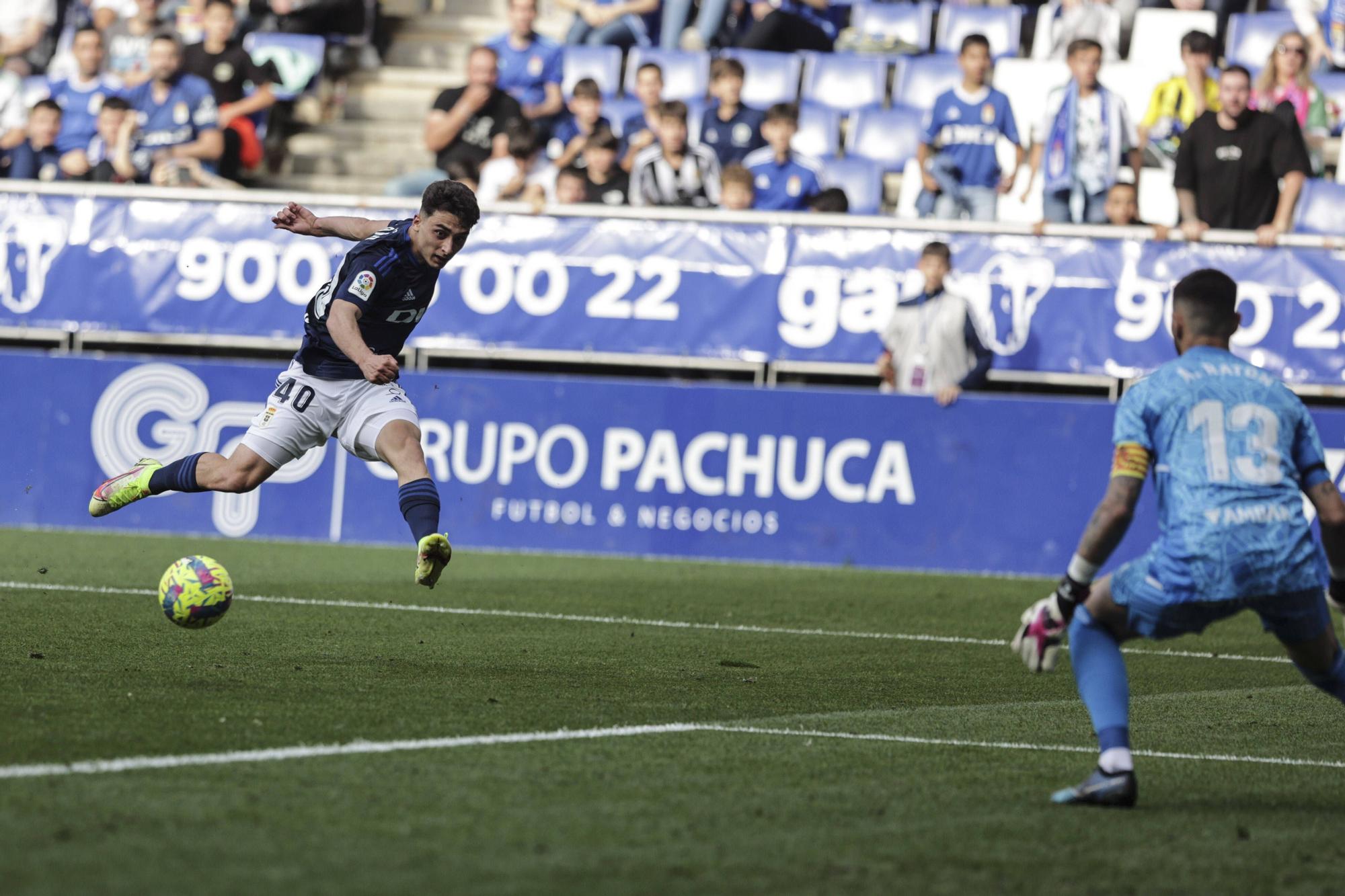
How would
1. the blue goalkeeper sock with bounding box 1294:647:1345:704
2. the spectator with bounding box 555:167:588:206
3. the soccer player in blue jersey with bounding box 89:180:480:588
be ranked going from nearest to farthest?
the blue goalkeeper sock with bounding box 1294:647:1345:704
the soccer player in blue jersey with bounding box 89:180:480:588
the spectator with bounding box 555:167:588:206

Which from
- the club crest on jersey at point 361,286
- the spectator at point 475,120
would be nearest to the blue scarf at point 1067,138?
the spectator at point 475,120

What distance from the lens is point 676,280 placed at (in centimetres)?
1512

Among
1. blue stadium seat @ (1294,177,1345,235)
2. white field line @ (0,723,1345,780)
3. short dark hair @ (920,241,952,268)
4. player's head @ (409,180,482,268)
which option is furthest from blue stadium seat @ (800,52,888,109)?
white field line @ (0,723,1345,780)

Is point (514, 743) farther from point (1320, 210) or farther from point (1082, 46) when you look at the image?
point (1320, 210)

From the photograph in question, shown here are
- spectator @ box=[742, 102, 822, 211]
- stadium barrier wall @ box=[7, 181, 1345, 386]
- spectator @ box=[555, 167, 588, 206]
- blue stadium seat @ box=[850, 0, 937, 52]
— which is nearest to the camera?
stadium barrier wall @ box=[7, 181, 1345, 386]

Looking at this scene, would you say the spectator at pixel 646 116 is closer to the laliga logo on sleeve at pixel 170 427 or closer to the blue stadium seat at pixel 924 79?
the blue stadium seat at pixel 924 79

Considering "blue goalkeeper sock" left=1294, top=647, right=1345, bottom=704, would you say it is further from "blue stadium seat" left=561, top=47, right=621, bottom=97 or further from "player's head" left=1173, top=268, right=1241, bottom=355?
"blue stadium seat" left=561, top=47, right=621, bottom=97

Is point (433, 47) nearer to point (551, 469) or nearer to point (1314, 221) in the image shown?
point (551, 469)

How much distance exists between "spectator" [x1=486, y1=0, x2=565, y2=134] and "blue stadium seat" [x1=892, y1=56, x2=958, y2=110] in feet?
10.9

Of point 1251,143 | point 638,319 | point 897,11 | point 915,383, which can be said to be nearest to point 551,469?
point 638,319

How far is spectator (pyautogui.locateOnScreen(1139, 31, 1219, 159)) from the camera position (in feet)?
51.7

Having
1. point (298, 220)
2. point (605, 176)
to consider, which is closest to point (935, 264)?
point (605, 176)

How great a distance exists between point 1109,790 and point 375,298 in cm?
484

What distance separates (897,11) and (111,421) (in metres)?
8.92
